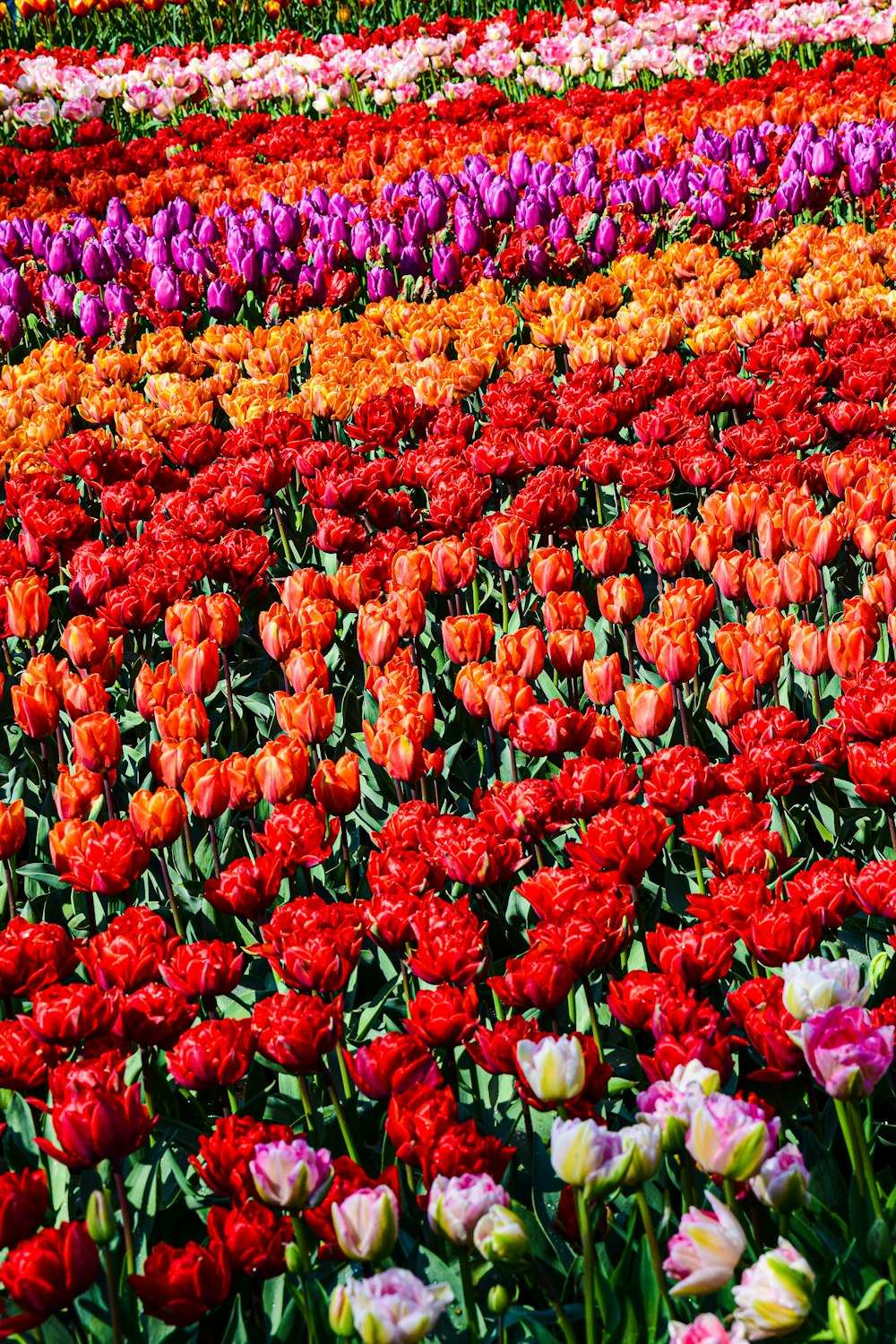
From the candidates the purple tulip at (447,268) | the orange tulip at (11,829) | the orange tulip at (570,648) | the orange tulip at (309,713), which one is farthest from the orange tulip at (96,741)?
the purple tulip at (447,268)

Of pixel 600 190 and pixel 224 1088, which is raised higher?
pixel 600 190

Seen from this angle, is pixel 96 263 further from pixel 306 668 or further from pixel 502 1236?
pixel 502 1236

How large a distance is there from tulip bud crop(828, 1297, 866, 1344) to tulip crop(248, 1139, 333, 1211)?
0.60 metres

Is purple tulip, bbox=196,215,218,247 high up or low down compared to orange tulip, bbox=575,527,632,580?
up

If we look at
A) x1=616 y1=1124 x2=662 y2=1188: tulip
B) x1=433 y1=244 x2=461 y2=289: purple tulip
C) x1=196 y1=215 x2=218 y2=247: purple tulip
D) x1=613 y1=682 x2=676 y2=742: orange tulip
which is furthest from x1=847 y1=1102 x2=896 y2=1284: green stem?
x1=196 y1=215 x2=218 y2=247: purple tulip

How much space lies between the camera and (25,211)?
874cm

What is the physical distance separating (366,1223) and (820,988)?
24.7 inches

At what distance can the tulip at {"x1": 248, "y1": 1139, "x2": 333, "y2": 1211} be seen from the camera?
5.14 feet

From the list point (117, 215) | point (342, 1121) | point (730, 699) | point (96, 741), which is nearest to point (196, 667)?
point (96, 741)

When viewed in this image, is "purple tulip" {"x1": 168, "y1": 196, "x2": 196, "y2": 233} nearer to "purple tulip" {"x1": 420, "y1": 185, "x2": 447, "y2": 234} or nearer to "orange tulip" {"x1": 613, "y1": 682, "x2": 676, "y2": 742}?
"purple tulip" {"x1": 420, "y1": 185, "x2": 447, "y2": 234}

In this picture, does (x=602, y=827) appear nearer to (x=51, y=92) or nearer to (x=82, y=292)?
(x=82, y=292)

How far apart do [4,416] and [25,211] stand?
437 cm

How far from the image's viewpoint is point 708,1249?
1.41m

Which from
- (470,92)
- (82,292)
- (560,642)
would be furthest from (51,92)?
(560,642)
